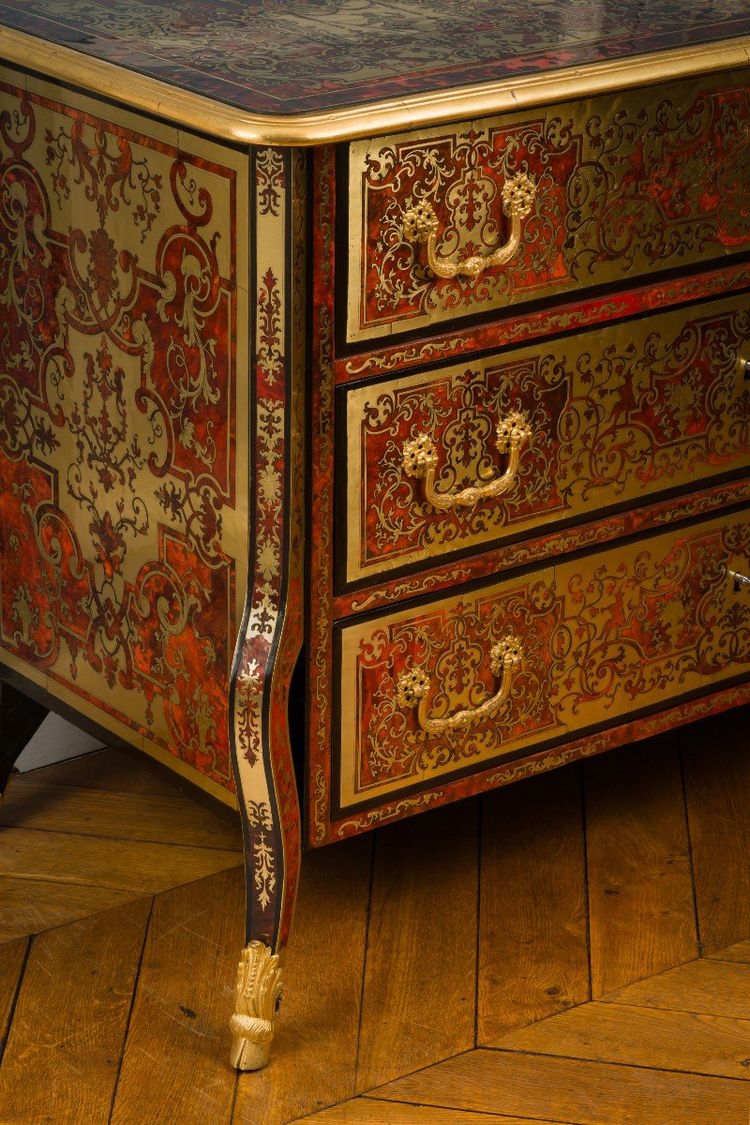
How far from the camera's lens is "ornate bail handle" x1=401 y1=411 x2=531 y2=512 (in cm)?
149

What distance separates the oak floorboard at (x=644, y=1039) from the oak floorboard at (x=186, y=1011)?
266 millimetres

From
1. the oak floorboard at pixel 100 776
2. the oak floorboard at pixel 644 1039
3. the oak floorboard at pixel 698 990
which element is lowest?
the oak floorboard at pixel 100 776

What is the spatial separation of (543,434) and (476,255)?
0.63 ft

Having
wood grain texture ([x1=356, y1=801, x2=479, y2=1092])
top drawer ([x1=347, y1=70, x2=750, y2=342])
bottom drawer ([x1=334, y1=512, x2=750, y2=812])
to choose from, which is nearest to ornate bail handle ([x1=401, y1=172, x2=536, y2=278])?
top drawer ([x1=347, y1=70, x2=750, y2=342])

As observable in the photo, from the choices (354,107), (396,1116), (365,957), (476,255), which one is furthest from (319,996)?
(354,107)

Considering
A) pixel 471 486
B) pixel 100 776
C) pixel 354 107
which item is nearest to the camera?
pixel 354 107

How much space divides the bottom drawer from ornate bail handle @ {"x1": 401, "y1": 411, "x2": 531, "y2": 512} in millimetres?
101

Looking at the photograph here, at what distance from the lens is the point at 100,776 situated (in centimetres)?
205

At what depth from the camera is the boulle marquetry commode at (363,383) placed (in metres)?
1.40

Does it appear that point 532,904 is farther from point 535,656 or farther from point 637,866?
point 535,656

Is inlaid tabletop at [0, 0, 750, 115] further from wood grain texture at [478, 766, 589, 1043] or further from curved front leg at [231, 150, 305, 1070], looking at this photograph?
wood grain texture at [478, 766, 589, 1043]

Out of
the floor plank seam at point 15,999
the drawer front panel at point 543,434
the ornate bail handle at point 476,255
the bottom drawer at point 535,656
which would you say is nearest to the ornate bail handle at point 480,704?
the bottom drawer at point 535,656

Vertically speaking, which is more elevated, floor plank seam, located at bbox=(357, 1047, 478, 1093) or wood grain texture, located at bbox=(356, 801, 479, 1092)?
floor plank seam, located at bbox=(357, 1047, 478, 1093)

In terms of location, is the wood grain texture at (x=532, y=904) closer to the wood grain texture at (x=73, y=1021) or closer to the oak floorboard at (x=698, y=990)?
the oak floorboard at (x=698, y=990)
